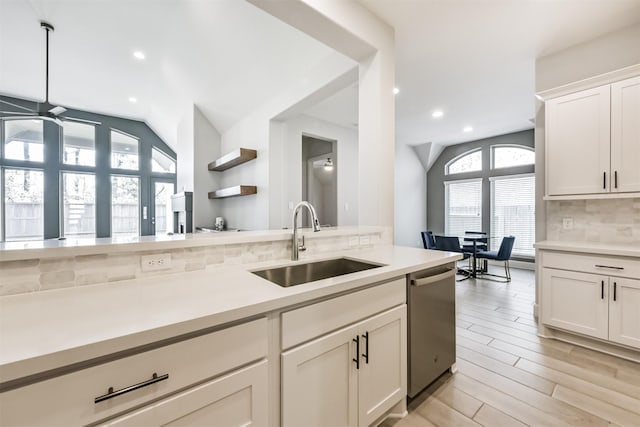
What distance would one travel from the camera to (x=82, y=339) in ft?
2.21

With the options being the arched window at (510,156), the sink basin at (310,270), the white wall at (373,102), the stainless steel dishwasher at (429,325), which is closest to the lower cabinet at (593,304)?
the stainless steel dishwasher at (429,325)

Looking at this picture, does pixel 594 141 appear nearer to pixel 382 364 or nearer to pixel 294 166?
pixel 382 364

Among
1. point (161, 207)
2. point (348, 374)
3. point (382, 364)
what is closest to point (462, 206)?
point (382, 364)

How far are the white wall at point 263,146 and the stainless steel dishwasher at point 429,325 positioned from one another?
7.41 feet

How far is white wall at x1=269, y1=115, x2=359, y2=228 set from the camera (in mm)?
4195

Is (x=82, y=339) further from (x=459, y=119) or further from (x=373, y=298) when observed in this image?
(x=459, y=119)

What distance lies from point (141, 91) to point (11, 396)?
6.11 m

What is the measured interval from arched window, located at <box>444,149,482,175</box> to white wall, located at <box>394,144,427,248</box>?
0.66 meters

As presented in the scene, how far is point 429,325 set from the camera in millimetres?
1696

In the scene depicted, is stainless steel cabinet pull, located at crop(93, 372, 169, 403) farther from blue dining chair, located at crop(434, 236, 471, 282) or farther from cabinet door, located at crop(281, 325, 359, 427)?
blue dining chair, located at crop(434, 236, 471, 282)

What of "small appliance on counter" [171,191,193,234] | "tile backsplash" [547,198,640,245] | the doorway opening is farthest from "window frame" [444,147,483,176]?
"small appliance on counter" [171,191,193,234]

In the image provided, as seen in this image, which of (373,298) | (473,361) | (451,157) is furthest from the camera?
(451,157)

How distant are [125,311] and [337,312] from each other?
31.1 inches

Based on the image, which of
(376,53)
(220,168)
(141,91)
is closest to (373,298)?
(376,53)
